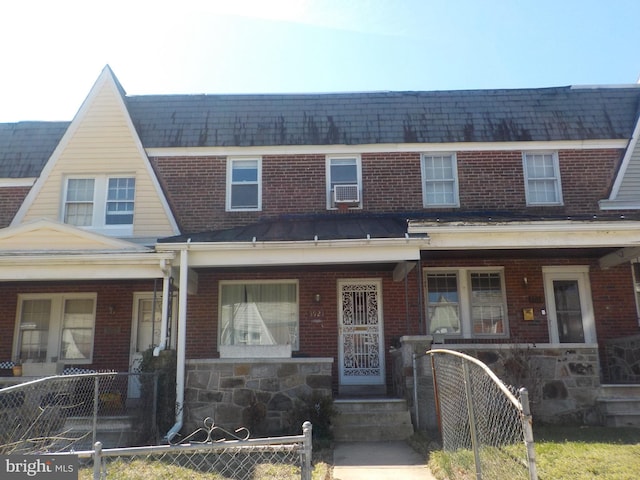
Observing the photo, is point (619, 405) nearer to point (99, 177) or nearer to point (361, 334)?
point (361, 334)

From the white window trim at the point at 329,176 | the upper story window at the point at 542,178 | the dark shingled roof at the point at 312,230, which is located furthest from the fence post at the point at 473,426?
the upper story window at the point at 542,178

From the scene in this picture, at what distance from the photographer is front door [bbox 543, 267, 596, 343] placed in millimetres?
11648

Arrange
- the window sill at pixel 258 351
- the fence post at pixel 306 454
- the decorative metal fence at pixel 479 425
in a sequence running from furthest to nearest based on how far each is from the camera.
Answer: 1. the window sill at pixel 258 351
2. the decorative metal fence at pixel 479 425
3. the fence post at pixel 306 454

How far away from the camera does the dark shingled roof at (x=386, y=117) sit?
12.7m

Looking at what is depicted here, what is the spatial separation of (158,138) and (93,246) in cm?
362

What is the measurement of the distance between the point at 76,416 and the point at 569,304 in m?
10.3

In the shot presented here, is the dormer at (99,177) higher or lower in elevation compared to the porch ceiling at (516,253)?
→ higher

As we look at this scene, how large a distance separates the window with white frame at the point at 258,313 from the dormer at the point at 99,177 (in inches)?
102

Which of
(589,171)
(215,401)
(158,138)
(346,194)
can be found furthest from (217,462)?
(589,171)

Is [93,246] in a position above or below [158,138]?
below

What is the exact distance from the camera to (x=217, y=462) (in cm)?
676

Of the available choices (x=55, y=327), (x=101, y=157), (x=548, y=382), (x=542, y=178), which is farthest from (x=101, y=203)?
(x=542, y=178)

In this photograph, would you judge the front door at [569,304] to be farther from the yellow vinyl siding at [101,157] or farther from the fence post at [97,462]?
the fence post at [97,462]

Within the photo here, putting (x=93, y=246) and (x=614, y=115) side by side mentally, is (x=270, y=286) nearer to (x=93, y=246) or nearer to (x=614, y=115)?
(x=93, y=246)
